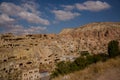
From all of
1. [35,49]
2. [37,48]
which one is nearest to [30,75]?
[35,49]

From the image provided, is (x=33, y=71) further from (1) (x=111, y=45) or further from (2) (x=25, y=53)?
(1) (x=111, y=45)

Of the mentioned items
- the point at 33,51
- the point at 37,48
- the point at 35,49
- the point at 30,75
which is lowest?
the point at 30,75

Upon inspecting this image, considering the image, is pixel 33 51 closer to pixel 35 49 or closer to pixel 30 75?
pixel 35 49

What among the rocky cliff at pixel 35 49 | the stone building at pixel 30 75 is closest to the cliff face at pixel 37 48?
the rocky cliff at pixel 35 49

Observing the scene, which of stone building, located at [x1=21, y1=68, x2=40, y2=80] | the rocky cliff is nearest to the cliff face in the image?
the rocky cliff

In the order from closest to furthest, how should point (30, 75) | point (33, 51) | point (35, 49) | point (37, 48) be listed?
point (30, 75), point (33, 51), point (35, 49), point (37, 48)

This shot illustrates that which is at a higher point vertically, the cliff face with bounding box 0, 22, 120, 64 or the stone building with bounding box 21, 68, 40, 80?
the cliff face with bounding box 0, 22, 120, 64

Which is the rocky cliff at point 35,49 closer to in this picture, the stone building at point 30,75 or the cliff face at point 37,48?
the cliff face at point 37,48

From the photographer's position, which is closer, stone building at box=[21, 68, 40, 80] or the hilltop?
stone building at box=[21, 68, 40, 80]

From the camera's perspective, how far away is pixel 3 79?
149 feet

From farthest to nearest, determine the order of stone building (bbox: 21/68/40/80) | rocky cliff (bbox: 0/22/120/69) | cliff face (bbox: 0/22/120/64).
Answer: cliff face (bbox: 0/22/120/64), rocky cliff (bbox: 0/22/120/69), stone building (bbox: 21/68/40/80)

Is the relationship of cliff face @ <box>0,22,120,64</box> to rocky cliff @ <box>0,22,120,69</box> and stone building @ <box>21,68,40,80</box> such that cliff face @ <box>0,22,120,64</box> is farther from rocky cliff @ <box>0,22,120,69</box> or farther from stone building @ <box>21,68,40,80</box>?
stone building @ <box>21,68,40,80</box>

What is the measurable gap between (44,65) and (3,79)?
19509 mm

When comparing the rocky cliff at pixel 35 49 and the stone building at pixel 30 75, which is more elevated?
the rocky cliff at pixel 35 49
